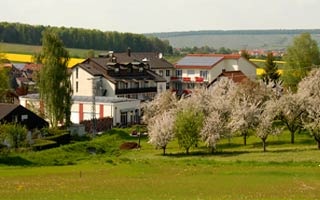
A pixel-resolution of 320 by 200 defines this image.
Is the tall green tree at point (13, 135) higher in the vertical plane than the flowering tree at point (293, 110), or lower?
lower

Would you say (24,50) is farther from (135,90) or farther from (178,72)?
(135,90)

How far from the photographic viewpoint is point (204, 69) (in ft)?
355

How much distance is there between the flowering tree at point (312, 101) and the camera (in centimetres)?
5534

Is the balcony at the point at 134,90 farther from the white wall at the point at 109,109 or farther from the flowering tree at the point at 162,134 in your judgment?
the flowering tree at the point at 162,134

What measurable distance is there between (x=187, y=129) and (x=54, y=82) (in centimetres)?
2041

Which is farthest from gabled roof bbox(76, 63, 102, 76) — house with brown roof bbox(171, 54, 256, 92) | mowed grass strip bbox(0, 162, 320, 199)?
mowed grass strip bbox(0, 162, 320, 199)

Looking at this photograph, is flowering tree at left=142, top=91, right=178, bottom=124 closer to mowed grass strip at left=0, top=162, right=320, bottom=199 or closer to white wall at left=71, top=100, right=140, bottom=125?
white wall at left=71, top=100, right=140, bottom=125

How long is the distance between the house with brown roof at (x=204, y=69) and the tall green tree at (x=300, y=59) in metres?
10.1

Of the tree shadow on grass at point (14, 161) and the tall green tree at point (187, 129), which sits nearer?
the tree shadow on grass at point (14, 161)

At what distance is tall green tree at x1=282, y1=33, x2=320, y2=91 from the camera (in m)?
95.0

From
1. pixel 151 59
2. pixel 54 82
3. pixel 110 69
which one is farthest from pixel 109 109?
pixel 151 59

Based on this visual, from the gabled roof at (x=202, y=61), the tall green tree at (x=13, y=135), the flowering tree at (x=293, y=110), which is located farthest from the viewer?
the gabled roof at (x=202, y=61)

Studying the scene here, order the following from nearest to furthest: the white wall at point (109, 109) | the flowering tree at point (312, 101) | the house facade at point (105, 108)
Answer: the flowering tree at point (312, 101) < the white wall at point (109, 109) < the house facade at point (105, 108)

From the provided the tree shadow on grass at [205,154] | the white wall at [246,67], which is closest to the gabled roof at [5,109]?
the tree shadow on grass at [205,154]
